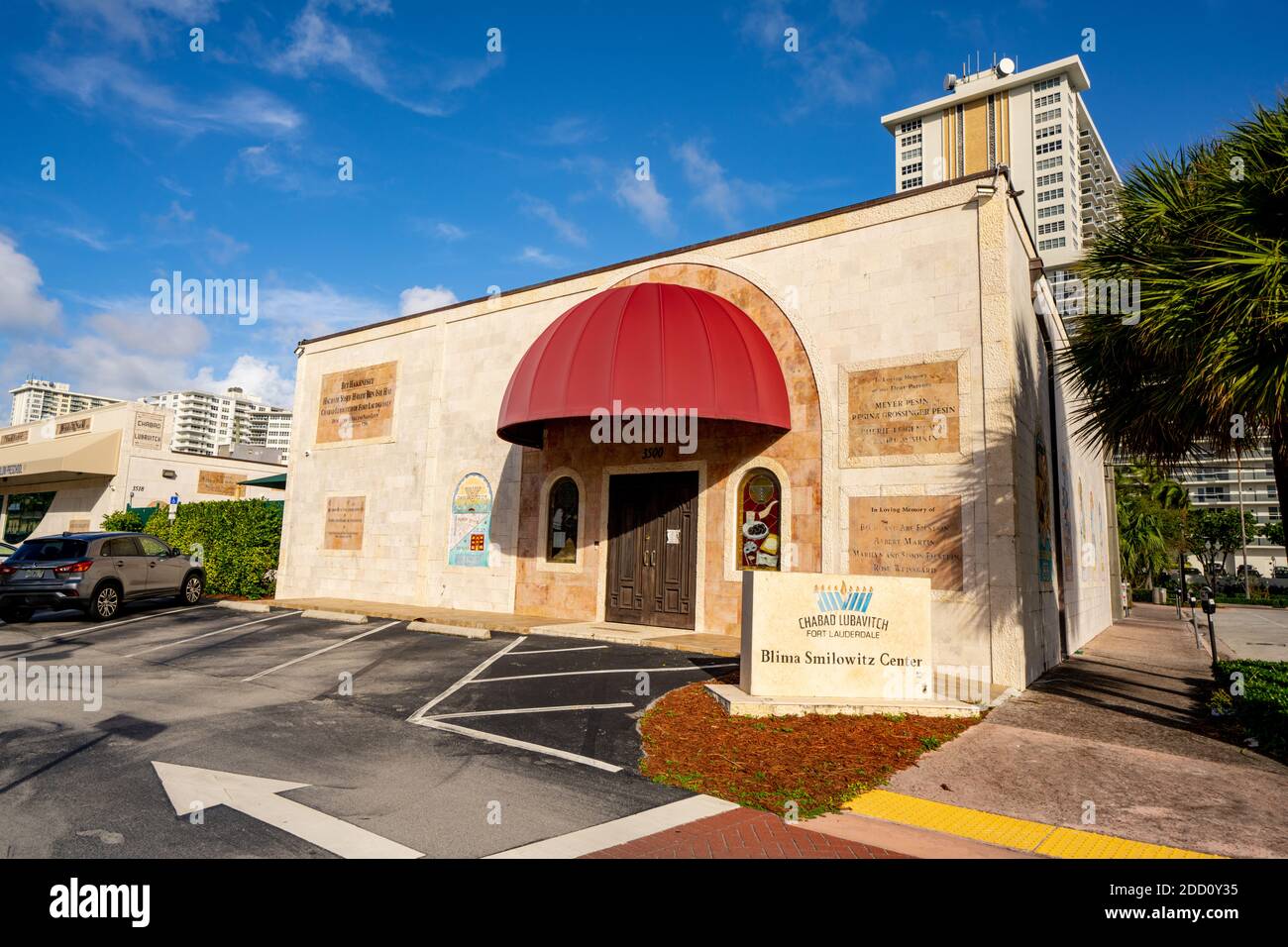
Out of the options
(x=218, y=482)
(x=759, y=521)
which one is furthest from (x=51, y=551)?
(x=218, y=482)

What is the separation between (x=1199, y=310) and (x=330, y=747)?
11.1 metres

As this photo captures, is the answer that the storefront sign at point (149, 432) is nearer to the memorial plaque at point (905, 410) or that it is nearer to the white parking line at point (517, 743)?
the white parking line at point (517, 743)

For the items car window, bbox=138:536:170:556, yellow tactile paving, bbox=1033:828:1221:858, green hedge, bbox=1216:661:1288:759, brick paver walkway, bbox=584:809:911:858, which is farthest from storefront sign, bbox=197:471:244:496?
yellow tactile paving, bbox=1033:828:1221:858

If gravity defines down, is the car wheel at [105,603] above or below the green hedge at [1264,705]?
above

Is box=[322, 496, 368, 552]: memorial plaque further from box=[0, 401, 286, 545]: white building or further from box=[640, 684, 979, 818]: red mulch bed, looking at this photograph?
box=[0, 401, 286, 545]: white building

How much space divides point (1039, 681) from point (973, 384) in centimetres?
499

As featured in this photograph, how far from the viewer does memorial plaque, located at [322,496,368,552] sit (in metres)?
20.8

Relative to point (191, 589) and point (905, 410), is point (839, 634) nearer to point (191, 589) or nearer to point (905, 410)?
point (905, 410)

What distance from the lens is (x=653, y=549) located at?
15.5 metres

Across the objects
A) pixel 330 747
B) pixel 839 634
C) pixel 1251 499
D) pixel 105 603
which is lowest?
pixel 330 747

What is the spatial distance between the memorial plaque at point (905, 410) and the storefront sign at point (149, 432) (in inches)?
1596

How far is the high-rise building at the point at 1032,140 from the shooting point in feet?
369

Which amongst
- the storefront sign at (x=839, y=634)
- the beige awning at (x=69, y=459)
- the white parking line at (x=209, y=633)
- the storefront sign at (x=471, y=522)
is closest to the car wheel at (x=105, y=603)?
the white parking line at (x=209, y=633)
